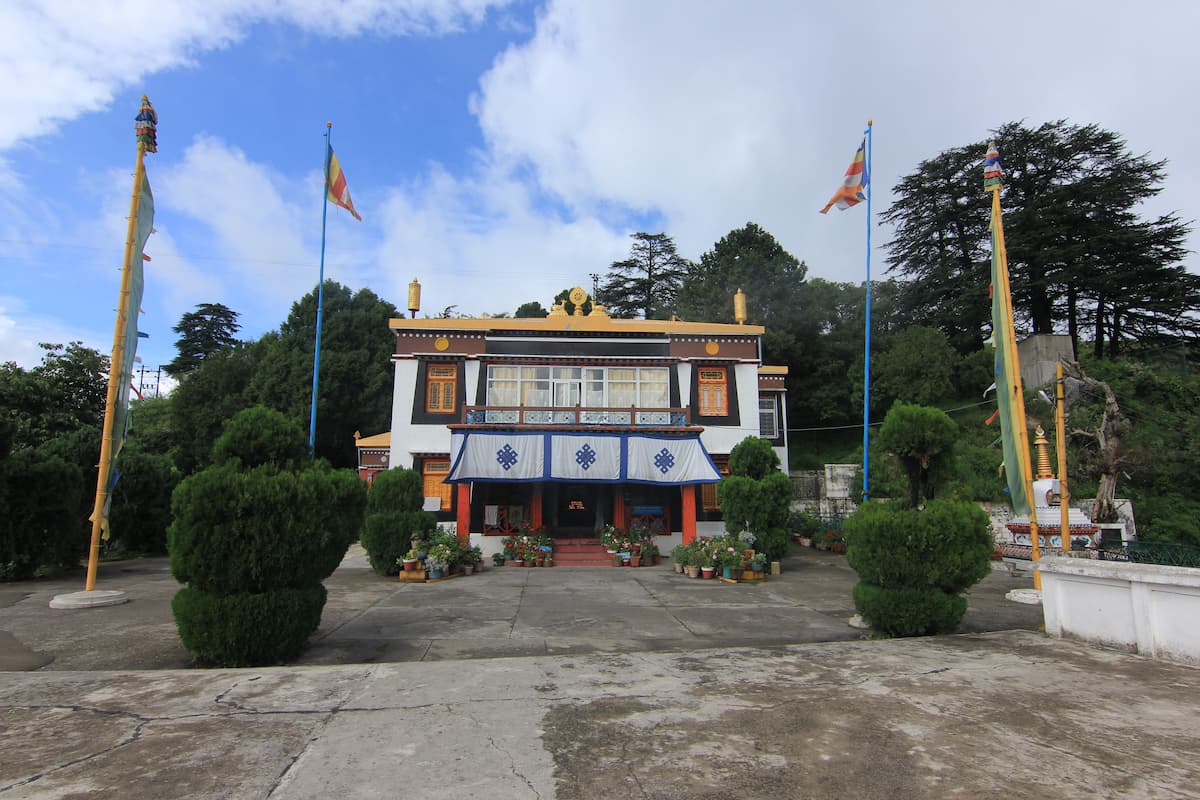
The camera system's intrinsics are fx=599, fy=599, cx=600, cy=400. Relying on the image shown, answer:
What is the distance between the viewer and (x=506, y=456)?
1897cm

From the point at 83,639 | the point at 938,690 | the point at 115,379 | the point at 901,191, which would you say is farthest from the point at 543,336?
the point at 901,191

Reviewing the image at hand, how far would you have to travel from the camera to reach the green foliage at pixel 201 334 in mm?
53844

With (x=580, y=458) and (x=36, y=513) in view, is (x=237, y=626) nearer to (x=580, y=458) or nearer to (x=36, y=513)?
(x=36, y=513)

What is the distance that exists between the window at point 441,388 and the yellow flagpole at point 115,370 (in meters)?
10.5

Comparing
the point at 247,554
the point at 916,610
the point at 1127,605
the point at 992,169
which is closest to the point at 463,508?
the point at 247,554

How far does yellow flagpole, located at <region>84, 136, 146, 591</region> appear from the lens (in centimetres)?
1059

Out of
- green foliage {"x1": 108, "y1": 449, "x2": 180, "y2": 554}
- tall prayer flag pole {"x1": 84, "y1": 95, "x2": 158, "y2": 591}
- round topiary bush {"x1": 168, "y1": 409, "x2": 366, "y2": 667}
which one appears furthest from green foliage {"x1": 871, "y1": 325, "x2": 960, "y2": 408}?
green foliage {"x1": 108, "y1": 449, "x2": 180, "y2": 554}

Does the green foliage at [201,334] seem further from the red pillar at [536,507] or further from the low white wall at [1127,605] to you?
the low white wall at [1127,605]

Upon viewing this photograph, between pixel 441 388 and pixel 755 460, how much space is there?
1124cm

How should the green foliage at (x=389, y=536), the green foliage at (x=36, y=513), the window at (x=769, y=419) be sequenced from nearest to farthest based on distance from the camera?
the green foliage at (x=36, y=513) → the green foliage at (x=389, y=536) → the window at (x=769, y=419)

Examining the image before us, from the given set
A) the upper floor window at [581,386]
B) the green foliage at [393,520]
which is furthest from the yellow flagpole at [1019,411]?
the green foliage at [393,520]

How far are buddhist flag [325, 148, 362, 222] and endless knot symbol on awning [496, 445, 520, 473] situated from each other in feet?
29.7

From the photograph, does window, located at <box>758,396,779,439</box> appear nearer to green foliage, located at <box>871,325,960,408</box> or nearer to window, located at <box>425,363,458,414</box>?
green foliage, located at <box>871,325,960,408</box>

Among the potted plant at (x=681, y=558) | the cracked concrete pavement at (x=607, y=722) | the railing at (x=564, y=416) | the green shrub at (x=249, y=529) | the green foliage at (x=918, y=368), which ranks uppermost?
the green foliage at (x=918, y=368)
